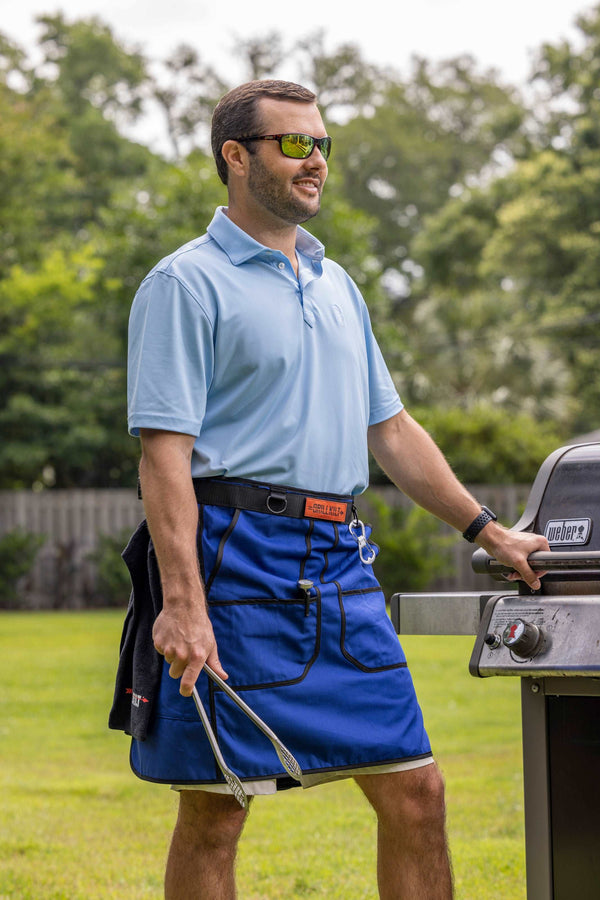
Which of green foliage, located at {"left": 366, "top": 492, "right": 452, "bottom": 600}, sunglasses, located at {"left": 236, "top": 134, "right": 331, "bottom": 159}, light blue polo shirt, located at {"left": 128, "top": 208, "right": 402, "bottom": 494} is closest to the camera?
light blue polo shirt, located at {"left": 128, "top": 208, "right": 402, "bottom": 494}

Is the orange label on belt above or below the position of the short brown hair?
below

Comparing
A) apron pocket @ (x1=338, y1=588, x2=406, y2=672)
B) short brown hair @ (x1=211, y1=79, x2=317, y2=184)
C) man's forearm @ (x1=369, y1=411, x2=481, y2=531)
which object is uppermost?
short brown hair @ (x1=211, y1=79, x2=317, y2=184)

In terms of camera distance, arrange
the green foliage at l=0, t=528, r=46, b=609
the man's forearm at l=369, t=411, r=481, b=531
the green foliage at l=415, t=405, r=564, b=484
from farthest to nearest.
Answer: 1. the green foliage at l=415, t=405, r=564, b=484
2. the green foliage at l=0, t=528, r=46, b=609
3. the man's forearm at l=369, t=411, r=481, b=531

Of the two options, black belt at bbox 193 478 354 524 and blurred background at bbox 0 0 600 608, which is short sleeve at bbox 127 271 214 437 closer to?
black belt at bbox 193 478 354 524

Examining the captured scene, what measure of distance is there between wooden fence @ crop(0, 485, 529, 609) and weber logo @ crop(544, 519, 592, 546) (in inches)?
678

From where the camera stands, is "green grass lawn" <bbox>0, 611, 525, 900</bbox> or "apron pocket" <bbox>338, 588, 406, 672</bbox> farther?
"green grass lawn" <bbox>0, 611, 525, 900</bbox>

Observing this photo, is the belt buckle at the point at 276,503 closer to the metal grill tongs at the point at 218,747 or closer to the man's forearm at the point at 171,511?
the man's forearm at the point at 171,511

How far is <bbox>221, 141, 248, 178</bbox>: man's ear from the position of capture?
2.67 metres

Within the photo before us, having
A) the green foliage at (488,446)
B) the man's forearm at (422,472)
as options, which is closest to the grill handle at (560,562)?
the man's forearm at (422,472)

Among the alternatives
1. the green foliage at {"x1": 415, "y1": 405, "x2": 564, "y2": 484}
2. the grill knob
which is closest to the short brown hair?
the grill knob

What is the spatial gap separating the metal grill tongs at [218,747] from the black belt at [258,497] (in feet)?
1.14

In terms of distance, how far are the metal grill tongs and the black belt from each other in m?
0.35

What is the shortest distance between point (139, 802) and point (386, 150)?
34.4 m

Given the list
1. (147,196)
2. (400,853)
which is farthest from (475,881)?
(147,196)
